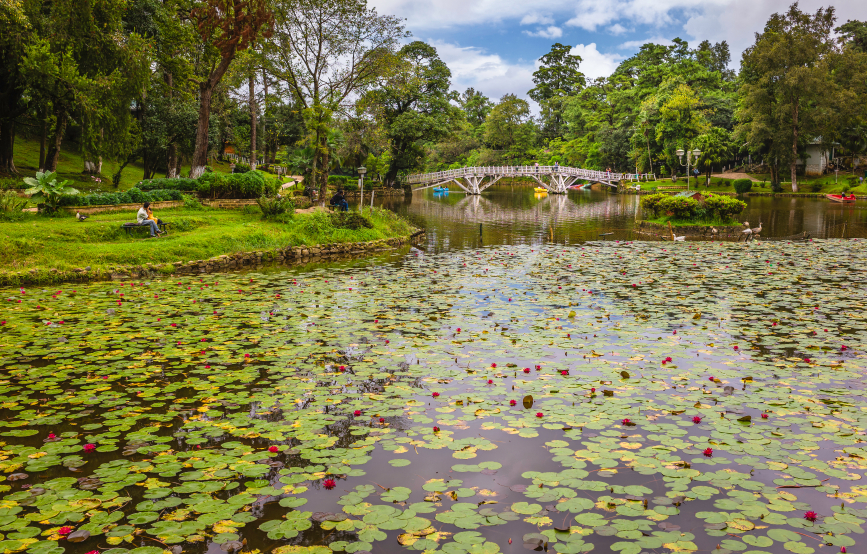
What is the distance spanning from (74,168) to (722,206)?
124 ft

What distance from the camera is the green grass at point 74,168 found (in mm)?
29625

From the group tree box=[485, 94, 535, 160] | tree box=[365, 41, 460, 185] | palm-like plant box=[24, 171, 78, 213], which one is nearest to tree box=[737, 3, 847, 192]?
tree box=[365, 41, 460, 185]

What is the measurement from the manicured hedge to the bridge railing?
45.9 metres

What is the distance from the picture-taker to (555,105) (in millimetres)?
96125

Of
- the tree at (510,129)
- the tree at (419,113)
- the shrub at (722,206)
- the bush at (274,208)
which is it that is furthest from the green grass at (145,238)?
the tree at (510,129)

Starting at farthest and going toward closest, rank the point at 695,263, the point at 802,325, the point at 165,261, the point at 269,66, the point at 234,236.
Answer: the point at 269,66, the point at 234,236, the point at 695,263, the point at 165,261, the point at 802,325

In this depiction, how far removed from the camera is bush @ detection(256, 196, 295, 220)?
71.8ft

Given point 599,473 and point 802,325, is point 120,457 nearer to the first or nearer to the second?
point 599,473

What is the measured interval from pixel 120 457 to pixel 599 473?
172 inches

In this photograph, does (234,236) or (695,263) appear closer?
(695,263)

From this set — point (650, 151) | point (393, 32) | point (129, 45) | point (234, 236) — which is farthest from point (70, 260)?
point (650, 151)

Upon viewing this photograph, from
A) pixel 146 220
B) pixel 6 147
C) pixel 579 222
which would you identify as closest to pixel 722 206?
pixel 579 222

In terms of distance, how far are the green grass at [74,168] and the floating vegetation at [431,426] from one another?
2179 centimetres

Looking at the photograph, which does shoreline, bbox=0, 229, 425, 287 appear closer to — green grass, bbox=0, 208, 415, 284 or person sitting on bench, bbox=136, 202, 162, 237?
green grass, bbox=0, 208, 415, 284
